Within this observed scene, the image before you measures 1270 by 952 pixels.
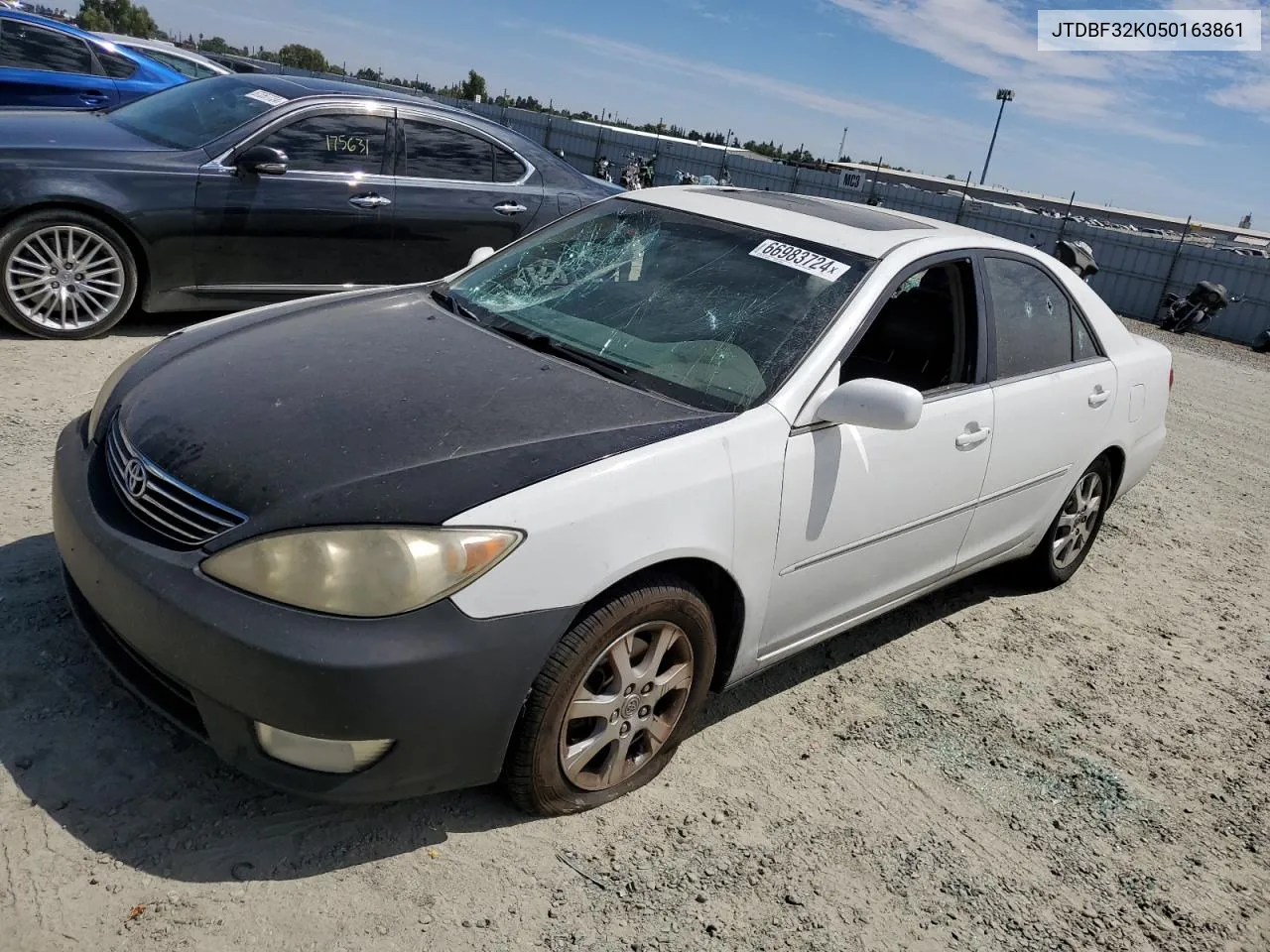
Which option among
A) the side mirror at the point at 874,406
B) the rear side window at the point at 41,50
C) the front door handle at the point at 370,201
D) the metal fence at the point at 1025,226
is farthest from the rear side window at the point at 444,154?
the metal fence at the point at 1025,226

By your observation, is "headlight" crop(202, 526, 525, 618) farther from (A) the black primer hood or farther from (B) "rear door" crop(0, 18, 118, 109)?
(B) "rear door" crop(0, 18, 118, 109)

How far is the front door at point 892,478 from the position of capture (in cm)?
294

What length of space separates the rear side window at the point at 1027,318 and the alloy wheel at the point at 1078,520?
0.71 meters

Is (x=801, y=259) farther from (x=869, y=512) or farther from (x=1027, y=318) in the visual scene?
(x=1027, y=318)

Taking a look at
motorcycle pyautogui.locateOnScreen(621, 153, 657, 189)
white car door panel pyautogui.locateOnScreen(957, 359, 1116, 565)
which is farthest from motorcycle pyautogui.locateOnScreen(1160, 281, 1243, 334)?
white car door panel pyautogui.locateOnScreen(957, 359, 1116, 565)

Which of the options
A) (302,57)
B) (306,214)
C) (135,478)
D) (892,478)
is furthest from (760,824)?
(302,57)

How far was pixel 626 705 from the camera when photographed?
264 centimetres

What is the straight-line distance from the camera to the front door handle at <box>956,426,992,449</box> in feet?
11.4

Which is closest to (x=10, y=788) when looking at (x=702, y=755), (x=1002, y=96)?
(x=702, y=755)

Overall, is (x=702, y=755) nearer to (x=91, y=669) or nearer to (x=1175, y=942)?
(x=1175, y=942)

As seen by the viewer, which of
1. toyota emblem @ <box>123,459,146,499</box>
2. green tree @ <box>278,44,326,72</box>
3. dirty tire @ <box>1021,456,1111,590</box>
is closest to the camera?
toyota emblem @ <box>123,459,146,499</box>

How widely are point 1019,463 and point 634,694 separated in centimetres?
201

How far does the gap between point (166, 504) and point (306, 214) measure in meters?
4.18

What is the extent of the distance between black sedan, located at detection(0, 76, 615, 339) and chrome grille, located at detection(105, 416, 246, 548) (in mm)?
3570
